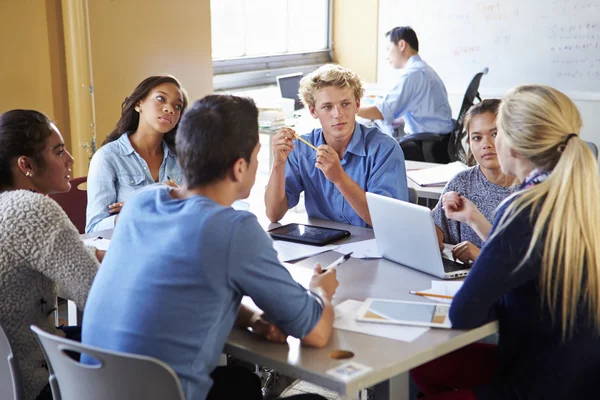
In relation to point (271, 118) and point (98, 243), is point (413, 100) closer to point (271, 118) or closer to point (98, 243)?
point (271, 118)

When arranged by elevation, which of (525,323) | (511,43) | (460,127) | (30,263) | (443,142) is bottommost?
(443,142)

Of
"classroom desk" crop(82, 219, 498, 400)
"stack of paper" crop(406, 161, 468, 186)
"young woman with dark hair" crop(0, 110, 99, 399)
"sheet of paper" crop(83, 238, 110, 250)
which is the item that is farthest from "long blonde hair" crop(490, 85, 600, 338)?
"stack of paper" crop(406, 161, 468, 186)

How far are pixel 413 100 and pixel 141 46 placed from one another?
219 cm

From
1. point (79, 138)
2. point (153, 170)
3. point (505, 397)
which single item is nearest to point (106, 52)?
point (79, 138)

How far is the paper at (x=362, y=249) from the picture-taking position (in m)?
2.29

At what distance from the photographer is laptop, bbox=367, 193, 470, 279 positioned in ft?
6.61

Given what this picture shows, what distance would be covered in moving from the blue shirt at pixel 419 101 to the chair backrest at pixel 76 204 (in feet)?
9.61

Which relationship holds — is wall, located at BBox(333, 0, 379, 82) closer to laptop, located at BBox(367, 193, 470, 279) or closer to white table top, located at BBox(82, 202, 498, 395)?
laptop, located at BBox(367, 193, 470, 279)

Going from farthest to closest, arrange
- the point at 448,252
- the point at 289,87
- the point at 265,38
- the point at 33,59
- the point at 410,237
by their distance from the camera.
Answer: the point at 265,38
the point at 289,87
the point at 33,59
the point at 448,252
the point at 410,237

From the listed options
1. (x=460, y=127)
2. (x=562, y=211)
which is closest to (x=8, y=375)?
(x=562, y=211)

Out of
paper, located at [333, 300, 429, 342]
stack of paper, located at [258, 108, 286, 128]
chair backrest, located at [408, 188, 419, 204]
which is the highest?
stack of paper, located at [258, 108, 286, 128]

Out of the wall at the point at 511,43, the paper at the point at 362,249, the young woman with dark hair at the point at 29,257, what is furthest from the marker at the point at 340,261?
the wall at the point at 511,43

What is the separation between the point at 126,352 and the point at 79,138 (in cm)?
249

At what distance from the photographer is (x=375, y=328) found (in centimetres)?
169
